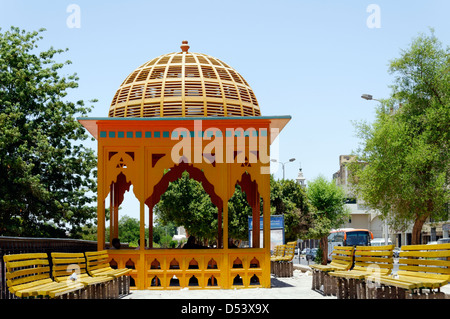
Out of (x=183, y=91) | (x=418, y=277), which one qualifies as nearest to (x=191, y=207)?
(x=183, y=91)

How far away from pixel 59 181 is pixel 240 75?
15.7 metres

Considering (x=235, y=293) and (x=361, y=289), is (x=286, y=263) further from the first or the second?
(x=361, y=289)

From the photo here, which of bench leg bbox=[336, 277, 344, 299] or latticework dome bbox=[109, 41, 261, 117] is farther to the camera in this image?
latticework dome bbox=[109, 41, 261, 117]

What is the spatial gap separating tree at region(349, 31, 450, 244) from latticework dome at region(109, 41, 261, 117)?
17.9 m

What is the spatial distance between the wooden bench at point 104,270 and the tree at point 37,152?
602 inches

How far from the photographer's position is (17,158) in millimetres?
26516

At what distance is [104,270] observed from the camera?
12.1 metres

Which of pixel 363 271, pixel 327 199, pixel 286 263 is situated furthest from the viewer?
pixel 327 199

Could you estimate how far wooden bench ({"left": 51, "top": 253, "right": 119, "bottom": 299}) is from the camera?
30.5ft

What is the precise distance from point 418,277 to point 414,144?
25.2 meters

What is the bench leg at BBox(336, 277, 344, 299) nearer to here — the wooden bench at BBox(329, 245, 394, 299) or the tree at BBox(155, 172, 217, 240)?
the wooden bench at BBox(329, 245, 394, 299)

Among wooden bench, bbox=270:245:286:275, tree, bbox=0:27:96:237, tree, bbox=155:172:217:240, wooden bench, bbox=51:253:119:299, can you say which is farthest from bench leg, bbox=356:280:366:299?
tree, bbox=155:172:217:240

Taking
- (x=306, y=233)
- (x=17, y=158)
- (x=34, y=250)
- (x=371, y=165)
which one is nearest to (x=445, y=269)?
(x=34, y=250)
